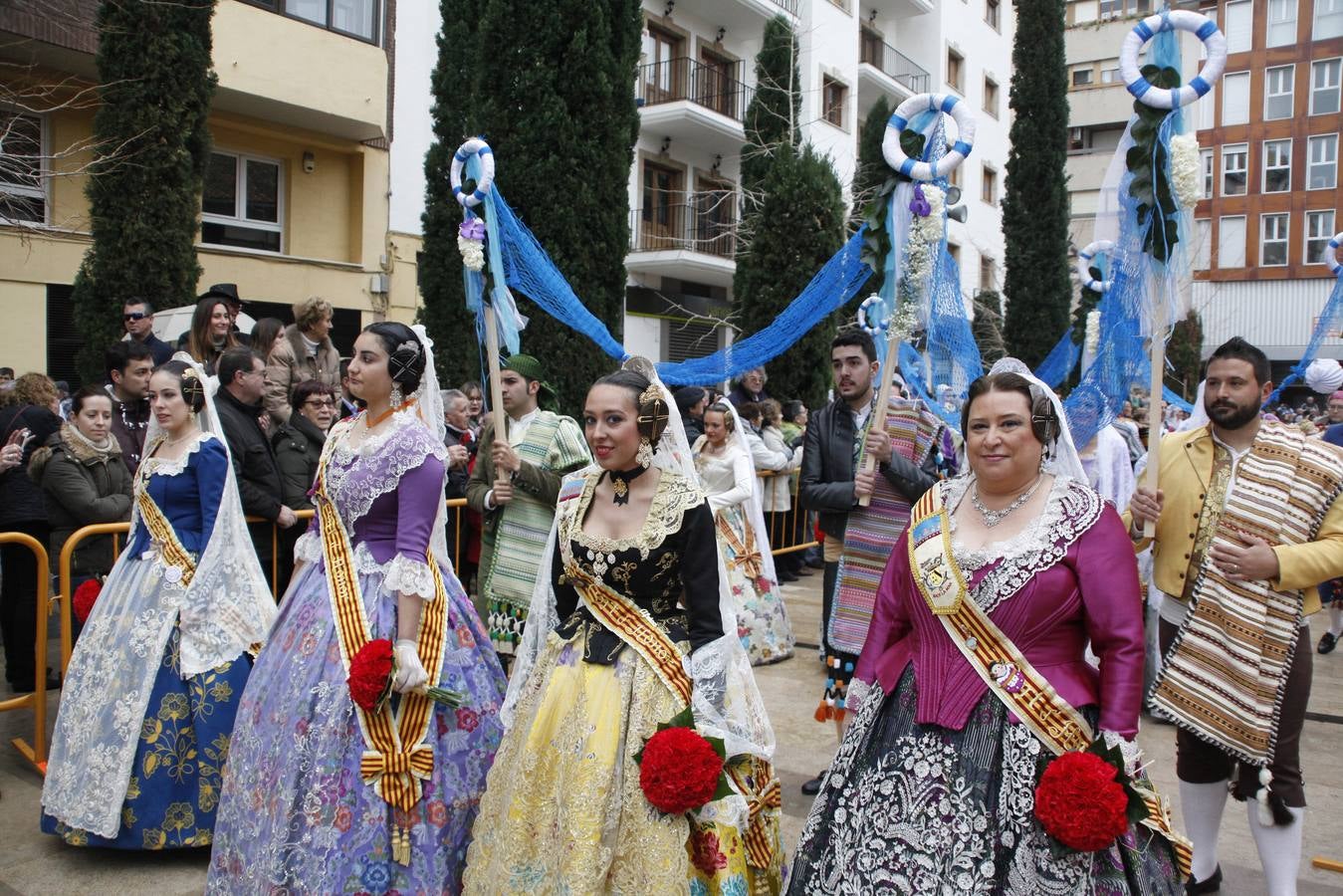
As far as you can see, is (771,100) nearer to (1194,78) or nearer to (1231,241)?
(1194,78)

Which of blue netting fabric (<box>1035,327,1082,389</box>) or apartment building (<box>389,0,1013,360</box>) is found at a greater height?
apartment building (<box>389,0,1013,360</box>)

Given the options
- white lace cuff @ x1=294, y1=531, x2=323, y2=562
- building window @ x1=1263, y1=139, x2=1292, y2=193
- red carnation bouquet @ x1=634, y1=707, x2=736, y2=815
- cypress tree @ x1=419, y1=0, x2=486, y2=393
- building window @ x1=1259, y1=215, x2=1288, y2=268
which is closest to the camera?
red carnation bouquet @ x1=634, y1=707, x2=736, y2=815

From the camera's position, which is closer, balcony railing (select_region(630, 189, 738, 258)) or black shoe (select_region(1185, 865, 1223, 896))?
black shoe (select_region(1185, 865, 1223, 896))

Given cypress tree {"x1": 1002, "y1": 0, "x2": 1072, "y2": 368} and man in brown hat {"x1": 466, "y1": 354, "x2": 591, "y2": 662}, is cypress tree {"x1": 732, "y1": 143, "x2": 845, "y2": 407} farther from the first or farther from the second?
Result: cypress tree {"x1": 1002, "y1": 0, "x2": 1072, "y2": 368}

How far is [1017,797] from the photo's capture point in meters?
2.61

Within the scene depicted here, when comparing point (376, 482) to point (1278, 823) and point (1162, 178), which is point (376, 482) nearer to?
point (1162, 178)

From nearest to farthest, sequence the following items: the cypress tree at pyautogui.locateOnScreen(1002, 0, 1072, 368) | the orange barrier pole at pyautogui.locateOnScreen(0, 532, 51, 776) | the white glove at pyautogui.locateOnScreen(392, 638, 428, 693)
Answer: the white glove at pyautogui.locateOnScreen(392, 638, 428, 693) < the orange barrier pole at pyautogui.locateOnScreen(0, 532, 51, 776) < the cypress tree at pyautogui.locateOnScreen(1002, 0, 1072, 368)

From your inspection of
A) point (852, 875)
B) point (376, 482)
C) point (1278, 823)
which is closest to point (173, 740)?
point (376, 482)

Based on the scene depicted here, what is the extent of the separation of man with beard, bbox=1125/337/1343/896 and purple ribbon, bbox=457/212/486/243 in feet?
10.1

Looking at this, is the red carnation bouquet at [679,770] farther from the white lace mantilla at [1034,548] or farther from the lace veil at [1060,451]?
the lace veil at [1060,451]

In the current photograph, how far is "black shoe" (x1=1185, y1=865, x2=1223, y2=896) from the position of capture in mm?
3771

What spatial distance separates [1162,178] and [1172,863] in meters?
2.11

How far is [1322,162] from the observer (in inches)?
1324

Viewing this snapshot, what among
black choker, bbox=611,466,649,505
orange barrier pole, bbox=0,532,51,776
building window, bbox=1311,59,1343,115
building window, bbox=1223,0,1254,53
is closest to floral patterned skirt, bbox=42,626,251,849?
orange barrier pole, bbox=0,532,51,776
